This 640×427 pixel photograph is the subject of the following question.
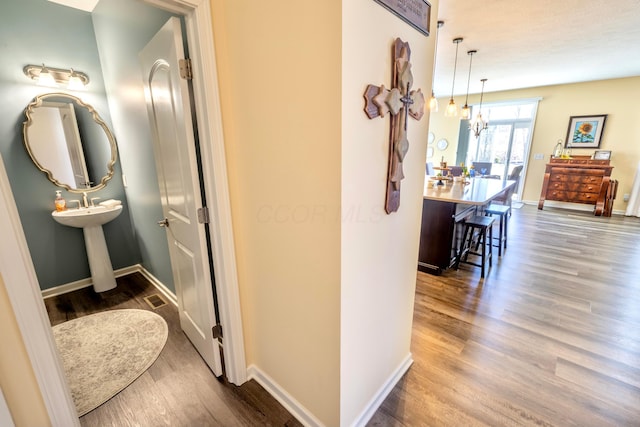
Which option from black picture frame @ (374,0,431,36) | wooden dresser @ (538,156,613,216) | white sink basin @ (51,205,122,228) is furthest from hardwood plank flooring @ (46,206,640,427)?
wooden dresser @ (538,156,613,216)

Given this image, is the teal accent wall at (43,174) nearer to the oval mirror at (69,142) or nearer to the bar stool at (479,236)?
the oval mirror at (69,142)

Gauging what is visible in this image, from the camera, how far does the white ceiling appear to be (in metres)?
2.46

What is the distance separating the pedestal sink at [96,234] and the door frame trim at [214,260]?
1844mm

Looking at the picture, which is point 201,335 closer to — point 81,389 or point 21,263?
point 81,389

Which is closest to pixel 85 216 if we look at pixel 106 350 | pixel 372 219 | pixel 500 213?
pixel 106 350

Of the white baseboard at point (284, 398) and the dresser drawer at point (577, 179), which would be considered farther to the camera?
the dresser drawer at point (577, 179)

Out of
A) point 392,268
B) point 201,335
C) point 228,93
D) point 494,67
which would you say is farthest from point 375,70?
point 494,67

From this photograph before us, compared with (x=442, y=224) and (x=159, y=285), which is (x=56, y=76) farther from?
(x=442, y=224)

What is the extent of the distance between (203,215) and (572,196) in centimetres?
705

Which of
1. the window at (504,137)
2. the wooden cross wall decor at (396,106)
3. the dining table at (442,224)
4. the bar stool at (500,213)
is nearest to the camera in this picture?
the wooden cross wall decor at (396,106)

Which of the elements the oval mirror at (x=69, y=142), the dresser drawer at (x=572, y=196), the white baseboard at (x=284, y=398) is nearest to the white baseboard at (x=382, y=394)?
the white baseboard at (x=284, y=398)

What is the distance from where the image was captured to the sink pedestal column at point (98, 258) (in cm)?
267

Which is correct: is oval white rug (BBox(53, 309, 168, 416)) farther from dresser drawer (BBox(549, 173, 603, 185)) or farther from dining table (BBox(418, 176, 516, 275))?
dresser drawer (BBox(549, 173, 603, 185))

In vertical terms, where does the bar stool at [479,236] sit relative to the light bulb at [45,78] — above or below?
below
